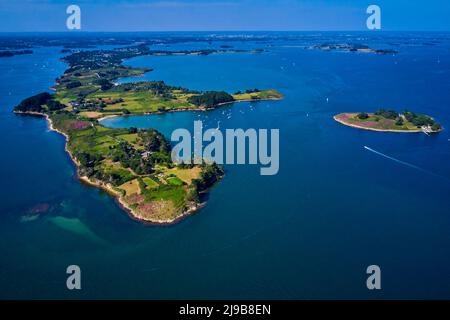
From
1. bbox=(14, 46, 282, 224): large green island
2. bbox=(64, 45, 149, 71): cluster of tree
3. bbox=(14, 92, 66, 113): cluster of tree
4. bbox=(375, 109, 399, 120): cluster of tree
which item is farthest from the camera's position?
bbox=(64, 45, 149, 71): cluster of tree

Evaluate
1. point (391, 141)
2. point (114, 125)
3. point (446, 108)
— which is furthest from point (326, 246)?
point (446, 108)

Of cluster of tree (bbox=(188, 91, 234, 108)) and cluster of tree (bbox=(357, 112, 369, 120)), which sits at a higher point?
cluster of tree (bbox=(188, 91, 234, 108))

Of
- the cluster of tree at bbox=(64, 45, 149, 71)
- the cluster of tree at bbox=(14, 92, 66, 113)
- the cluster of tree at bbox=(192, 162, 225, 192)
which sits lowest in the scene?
the cluster of tree at bbox=(192, 162, 225, 192)

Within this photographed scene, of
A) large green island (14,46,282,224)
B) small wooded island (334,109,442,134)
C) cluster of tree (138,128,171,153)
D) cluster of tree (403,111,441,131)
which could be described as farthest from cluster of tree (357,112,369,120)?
cluster of tree (138,128,171,153)

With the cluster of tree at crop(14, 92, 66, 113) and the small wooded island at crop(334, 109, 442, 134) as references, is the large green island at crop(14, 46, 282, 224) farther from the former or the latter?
the small wooded island at crop(334, 109, 442, 134)

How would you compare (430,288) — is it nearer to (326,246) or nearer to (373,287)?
(373,287)

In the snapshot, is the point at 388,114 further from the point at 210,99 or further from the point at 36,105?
the point at 36,105

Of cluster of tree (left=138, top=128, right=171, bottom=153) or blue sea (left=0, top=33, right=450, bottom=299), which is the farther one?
cluster of tree (left=138, top=128, right=171, bottom=153)
